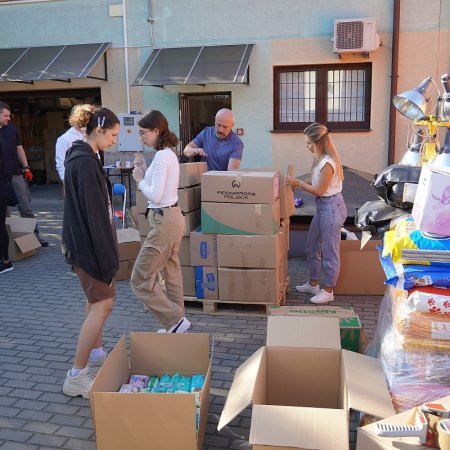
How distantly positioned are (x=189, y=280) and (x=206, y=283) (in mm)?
180

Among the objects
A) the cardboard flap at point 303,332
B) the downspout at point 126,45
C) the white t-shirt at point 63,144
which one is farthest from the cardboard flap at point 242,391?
the downspout at point 126,45

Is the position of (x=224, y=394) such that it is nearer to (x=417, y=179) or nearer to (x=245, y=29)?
(x=417, y=179)

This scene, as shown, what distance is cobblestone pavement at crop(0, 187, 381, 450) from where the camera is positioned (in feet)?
9.85

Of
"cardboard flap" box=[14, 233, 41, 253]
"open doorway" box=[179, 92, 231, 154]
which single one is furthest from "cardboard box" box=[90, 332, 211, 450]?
"open doorway" box=[179, 92, 231, 154]

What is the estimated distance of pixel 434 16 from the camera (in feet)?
29.4

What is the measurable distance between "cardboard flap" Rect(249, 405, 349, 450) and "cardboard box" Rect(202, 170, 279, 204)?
2.59 meters

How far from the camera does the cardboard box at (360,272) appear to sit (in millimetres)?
5246

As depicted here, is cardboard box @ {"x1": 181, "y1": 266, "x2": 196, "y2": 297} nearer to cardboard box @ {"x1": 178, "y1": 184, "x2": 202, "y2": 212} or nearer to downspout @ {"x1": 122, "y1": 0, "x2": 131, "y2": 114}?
cardboard box @ {"x1": 178, "y1": 184, "x2": 202, "y2": 212}

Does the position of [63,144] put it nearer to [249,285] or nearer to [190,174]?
[190,174]

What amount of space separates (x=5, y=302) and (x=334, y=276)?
3258mm

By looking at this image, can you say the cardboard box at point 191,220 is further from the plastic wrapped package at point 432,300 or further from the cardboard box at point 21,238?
the cardboard box at point 21,238

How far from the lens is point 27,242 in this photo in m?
6.85

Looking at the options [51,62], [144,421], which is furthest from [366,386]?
[51,62]

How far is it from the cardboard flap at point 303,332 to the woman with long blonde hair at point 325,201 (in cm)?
195
